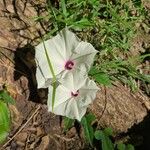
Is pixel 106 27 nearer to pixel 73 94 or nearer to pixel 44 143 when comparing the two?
pixel 73 94

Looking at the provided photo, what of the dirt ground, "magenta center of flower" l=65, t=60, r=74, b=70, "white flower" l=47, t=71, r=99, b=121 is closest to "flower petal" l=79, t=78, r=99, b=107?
"white flower" l=47, t=71, r=99, b=121

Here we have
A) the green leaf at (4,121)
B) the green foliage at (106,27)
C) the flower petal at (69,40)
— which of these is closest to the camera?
the green leaf at (4,121)

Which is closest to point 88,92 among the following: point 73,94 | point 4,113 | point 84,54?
point 73,94

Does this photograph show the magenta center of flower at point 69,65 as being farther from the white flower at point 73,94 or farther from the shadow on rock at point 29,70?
the shadow on rock at point 29,70

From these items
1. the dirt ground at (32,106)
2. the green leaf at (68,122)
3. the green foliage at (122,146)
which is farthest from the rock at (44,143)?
the green foliage at (122,146)

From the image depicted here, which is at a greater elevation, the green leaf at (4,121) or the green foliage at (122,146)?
the green leaf at (4,121)
